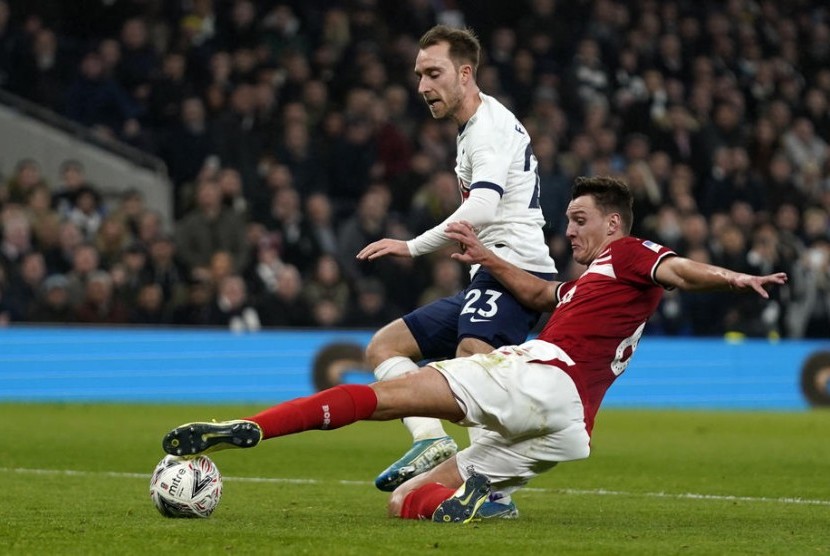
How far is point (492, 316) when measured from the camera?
23.6 feet

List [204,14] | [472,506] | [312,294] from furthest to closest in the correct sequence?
[204,14], [312,294], [472,506]

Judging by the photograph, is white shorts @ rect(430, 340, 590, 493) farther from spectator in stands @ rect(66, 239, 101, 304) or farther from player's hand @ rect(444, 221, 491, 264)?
spectator in stands @ rect(66, 239, 101, 304)

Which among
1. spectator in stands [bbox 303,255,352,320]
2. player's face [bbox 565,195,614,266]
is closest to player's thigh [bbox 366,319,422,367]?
player's face [bbox 565,195,614,266]

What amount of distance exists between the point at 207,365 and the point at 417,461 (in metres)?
9.08

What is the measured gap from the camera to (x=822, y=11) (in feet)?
84.2

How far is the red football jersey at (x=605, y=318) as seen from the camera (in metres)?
6.39

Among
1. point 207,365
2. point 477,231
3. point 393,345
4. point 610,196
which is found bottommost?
point 207,365

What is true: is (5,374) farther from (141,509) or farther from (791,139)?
(791,139)

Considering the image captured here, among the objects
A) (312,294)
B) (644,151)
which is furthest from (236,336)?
(644,151)

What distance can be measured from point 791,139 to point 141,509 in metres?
17.5

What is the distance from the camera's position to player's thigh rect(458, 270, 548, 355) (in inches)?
283

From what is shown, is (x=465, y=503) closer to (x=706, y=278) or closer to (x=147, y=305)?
(x=706, y=278)

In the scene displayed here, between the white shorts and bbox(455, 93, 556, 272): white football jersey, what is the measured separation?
40.3 inches

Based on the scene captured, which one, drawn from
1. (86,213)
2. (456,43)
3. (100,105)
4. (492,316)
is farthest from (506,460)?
(100,105)
